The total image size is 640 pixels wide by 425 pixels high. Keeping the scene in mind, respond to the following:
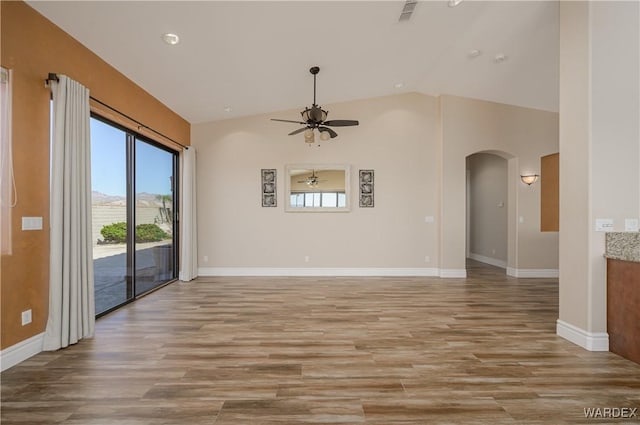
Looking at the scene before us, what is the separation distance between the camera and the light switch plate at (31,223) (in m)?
2.64

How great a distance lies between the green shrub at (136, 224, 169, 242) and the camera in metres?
4.64

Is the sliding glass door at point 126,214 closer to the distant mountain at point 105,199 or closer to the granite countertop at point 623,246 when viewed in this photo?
the distant mountain at point 105,199

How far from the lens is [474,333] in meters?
3.18

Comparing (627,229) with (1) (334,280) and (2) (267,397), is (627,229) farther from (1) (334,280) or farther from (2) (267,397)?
(1) (334,280)

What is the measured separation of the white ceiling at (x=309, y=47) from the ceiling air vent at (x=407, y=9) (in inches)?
2.9

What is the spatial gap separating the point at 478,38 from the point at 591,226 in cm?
299

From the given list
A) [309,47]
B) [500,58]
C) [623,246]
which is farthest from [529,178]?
[309,47]

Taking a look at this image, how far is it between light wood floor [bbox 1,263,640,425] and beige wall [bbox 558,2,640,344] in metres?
0.75

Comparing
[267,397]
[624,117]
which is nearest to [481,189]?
[624,117]

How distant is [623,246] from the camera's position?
262 cm

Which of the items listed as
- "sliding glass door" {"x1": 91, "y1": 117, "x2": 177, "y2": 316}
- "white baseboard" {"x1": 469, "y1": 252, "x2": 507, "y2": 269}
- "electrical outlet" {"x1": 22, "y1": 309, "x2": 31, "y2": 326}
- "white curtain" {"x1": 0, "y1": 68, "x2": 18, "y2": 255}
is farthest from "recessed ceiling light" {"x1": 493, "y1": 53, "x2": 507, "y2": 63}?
"electrical outlet" {"x1": 22, "y1": 309, "x2": 31, "y2": 326}

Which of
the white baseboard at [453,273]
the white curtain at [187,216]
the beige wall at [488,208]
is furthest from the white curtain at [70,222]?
the beige wall at [488,208]

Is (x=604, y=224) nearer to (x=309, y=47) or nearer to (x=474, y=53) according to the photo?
(x=474, y=53)

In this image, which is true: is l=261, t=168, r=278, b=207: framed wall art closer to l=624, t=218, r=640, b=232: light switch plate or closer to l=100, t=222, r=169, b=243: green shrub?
l=100, t=222, r=169, b=243: green shrub
